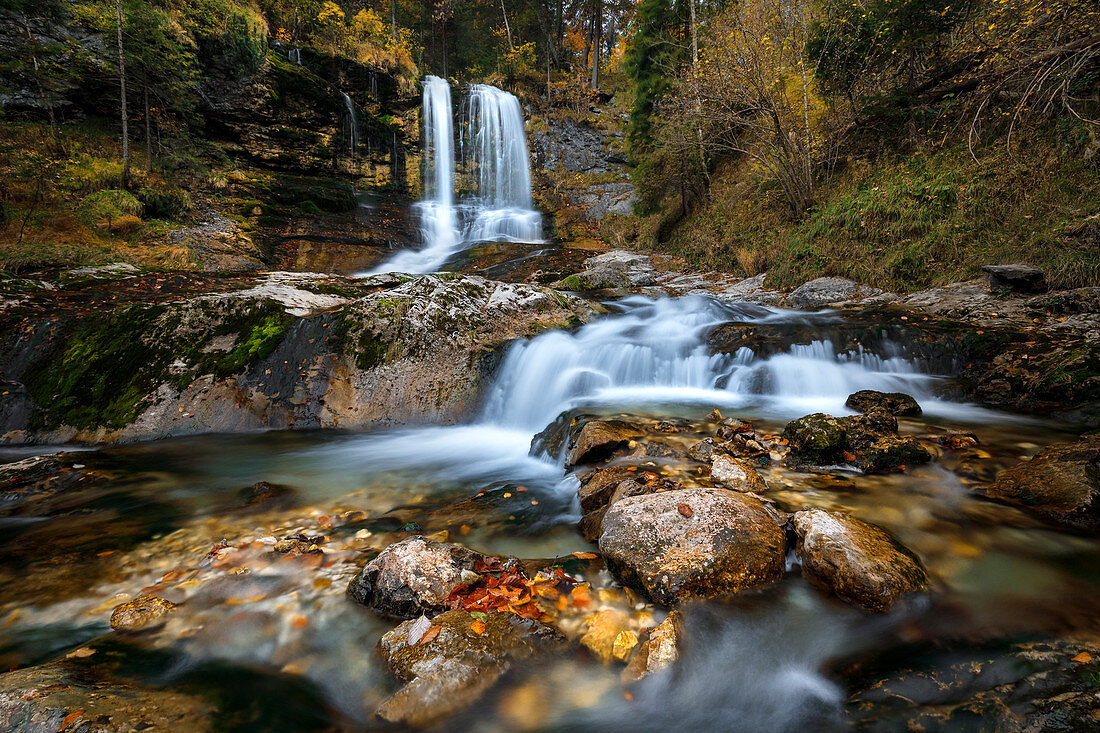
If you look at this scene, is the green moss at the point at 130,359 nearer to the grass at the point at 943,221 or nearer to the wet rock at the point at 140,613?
the wet rock at the point at 140,613

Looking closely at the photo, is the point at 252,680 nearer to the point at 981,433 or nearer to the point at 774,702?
the point at 774,702

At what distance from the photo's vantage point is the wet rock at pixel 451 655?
1707 mm

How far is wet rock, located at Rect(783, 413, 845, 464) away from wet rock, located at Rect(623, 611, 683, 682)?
92.1 inches

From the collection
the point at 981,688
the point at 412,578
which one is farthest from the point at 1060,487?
the point at 412,578

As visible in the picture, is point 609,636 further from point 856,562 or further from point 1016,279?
point 1016,279

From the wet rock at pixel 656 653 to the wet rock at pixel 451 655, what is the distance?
1.12 ft

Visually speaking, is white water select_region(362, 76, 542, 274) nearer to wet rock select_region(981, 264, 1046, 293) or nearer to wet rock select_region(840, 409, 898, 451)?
wet rock select_region(981, 264, 1046, 293)

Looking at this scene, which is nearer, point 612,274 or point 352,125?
point 612,274

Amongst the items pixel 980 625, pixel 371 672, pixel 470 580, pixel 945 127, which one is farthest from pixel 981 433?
pixel 945 127

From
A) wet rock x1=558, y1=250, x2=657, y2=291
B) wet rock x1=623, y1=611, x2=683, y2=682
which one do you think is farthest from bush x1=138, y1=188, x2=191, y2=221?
wet rock x1=623, y1=611, x2=683, y2=682

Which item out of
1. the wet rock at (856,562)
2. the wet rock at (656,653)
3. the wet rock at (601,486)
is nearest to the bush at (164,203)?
the wet rock at (601,486)

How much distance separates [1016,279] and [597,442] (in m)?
7.62

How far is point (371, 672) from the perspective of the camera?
1938 millimetres

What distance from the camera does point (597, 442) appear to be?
3973 mm
